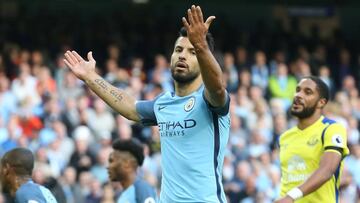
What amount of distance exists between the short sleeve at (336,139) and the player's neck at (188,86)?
6.57 feet

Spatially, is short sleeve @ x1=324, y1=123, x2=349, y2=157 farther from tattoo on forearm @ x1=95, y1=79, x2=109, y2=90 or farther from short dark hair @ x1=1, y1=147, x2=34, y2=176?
short dark hair @ x1=1, y1=147, x2=34, y2=176

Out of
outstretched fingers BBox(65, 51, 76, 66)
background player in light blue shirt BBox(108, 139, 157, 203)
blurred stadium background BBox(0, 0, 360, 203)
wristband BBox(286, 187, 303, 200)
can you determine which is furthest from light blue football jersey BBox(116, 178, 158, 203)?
blurred stadium background BBox(0, 0, 360, 203)

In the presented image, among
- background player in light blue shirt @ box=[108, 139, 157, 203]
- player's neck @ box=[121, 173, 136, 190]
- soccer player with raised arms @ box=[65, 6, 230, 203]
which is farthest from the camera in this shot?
player's neck @ box=[121, 173, 136, 190]

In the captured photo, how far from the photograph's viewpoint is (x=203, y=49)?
294 inches

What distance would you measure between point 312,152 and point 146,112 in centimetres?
200

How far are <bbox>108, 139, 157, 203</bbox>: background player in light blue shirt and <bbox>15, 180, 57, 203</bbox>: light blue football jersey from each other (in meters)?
1.21

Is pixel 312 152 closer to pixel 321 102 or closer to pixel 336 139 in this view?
pixel 336 139

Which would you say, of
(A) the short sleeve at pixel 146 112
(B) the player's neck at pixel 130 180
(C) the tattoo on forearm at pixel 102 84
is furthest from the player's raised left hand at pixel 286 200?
(C) the tattoo on forearm at pixel 102 84

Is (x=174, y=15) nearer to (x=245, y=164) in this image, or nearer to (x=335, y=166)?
(x=245, y=164)

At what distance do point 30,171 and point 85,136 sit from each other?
307 inches

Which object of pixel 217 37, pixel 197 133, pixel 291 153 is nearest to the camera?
pixel 197 133

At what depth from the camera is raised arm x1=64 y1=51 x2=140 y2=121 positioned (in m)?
8.62

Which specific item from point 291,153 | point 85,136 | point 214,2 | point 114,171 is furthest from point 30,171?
point 214,2

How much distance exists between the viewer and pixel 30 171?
9141mm
